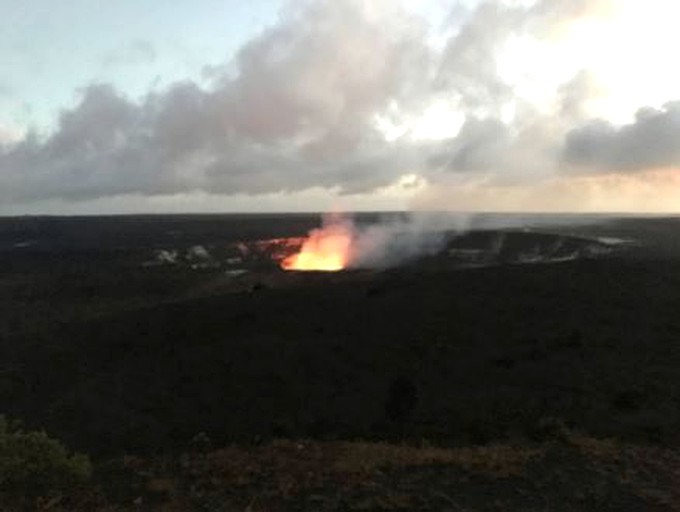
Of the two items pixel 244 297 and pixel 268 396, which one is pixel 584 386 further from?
pixel 244 297

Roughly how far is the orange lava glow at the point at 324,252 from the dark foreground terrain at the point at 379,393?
1349 inches

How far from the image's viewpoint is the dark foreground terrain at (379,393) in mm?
15211

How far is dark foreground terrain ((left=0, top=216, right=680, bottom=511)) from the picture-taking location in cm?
1521

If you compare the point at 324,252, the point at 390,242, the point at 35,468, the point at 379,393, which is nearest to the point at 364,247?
the point at 390,242

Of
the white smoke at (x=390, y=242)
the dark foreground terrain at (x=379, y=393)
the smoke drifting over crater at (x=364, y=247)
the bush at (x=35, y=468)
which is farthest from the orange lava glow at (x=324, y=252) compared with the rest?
the bush at (x=35, y=468)

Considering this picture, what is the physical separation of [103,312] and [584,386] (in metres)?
40.2

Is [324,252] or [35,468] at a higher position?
[35,468]

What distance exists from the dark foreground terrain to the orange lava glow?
34.3 metres

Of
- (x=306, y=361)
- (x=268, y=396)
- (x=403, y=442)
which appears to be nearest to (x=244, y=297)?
(x=306, y=361)

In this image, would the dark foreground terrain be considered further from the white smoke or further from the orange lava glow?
the orange lava glow

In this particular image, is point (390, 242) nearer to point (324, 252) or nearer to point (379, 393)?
point (324, 252)

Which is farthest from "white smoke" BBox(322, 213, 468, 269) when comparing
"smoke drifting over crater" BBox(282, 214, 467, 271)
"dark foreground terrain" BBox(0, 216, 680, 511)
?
"dark foreground terrain" BBox(0, 216, 680, 511)

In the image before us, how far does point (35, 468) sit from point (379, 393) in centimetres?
1409

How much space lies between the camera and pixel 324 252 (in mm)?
94375
